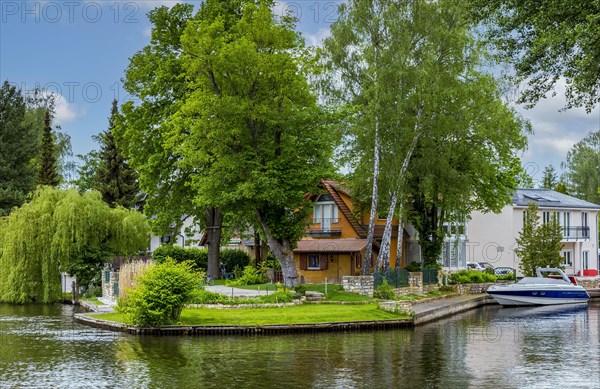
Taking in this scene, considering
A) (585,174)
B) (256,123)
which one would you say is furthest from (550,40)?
(585,174)

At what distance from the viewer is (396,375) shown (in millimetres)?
20547

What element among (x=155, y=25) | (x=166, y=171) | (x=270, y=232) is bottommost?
(x=270, y=232)

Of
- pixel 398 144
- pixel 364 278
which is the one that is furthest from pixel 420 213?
pixel 364 278

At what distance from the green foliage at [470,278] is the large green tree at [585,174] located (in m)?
46.5

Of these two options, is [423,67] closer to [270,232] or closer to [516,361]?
[270,232]

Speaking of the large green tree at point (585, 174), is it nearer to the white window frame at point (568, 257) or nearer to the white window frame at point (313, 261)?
the white window frame at point (568, 257)

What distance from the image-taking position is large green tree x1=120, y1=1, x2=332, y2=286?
37.8 metres

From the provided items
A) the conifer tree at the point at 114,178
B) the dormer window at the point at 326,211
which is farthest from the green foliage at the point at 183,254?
the dormer window at the point at 326,211

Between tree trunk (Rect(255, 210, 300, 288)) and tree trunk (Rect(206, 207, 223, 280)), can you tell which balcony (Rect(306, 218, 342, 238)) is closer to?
tree trunk (Rect(206, 207, 223, 280))

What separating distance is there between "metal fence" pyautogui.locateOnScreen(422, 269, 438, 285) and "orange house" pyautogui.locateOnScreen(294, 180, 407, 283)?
16.7 feet

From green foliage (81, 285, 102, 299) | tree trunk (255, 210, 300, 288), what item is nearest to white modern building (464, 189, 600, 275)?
tree trunk (255, 210, 300, 288)

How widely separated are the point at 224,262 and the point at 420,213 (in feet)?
60.9

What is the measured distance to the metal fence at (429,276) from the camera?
1835 inches

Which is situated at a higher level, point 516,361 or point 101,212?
point 101,212
